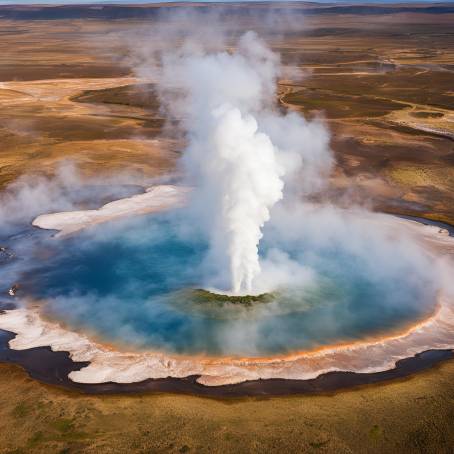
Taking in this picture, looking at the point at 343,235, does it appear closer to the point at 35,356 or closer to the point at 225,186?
the point at 225,186

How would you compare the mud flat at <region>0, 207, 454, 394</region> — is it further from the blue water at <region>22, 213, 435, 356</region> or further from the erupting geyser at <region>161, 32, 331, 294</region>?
the erupting geyser at <region>161, 32, 331, 294</region>

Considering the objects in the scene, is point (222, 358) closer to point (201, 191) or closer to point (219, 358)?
point (219, 358)

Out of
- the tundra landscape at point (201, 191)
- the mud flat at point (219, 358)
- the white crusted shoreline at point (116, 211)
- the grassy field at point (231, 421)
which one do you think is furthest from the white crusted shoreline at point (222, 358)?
the white crusted shoreline at point (116, 211)

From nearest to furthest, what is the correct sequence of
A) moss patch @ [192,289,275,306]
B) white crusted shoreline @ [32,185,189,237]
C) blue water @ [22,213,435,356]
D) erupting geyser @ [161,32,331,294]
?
blue water @ [22,213,435,356], moss patch @ [192,289,275,306], erupting geyser @ [161,32,331,294], white crusted shoreline @ [32,185,189,237]

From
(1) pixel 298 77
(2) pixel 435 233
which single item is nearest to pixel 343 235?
(2) pixel 435 233

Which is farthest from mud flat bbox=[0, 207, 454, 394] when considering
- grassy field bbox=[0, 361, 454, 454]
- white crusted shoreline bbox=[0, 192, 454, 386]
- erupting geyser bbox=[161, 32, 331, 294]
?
erupting geyser bbox=[161, 32, 331, 294]
